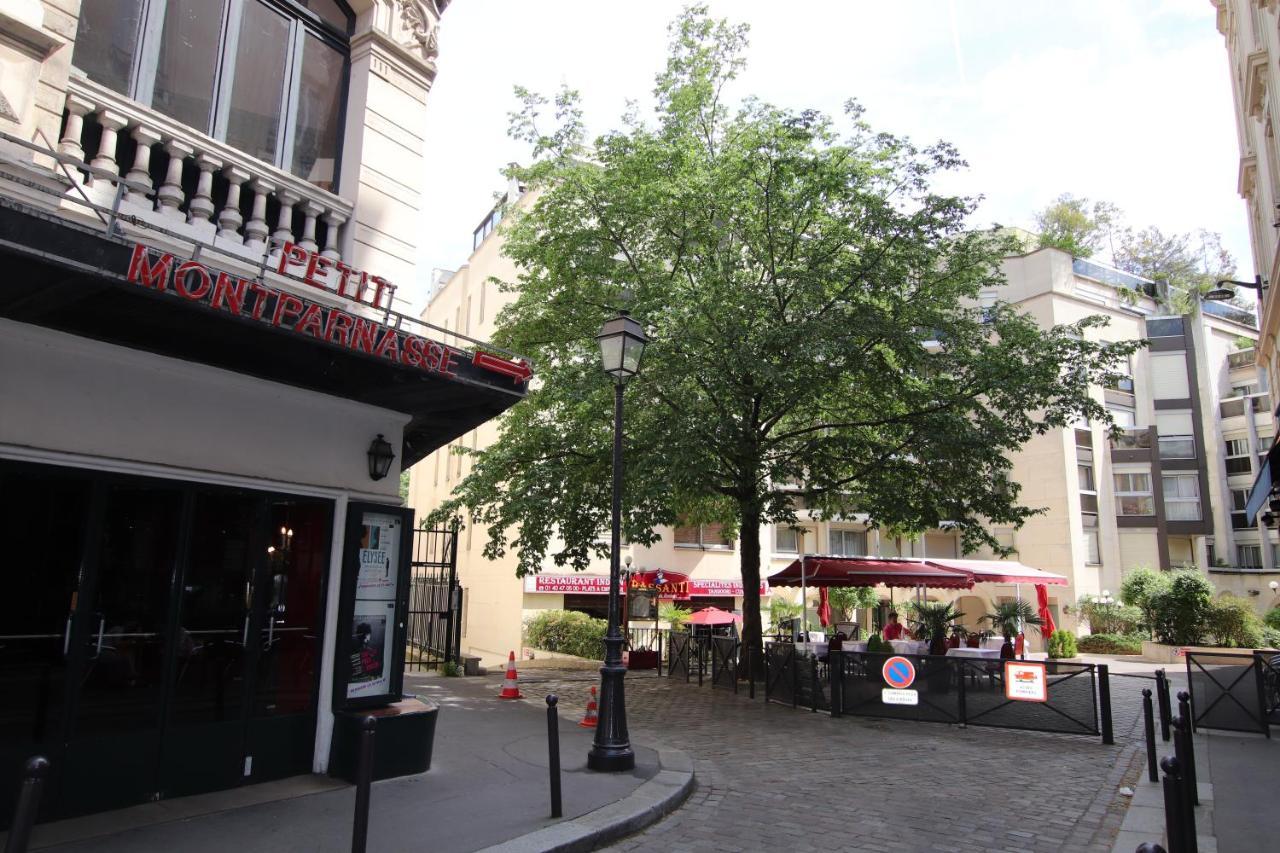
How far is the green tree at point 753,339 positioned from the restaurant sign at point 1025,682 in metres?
3.34

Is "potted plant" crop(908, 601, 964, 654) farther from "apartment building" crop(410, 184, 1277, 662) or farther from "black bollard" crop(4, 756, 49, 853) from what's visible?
"black bollard" crop(4, 756, 49, 853)

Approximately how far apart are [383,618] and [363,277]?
3.38 m

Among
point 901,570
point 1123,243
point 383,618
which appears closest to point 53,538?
point 383,618

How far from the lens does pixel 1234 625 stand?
1030 inches

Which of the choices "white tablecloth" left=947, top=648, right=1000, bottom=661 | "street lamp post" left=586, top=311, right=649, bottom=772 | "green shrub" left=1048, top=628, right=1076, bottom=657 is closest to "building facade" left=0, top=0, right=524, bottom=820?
"street lamp post" left=586, top=311, right=649, bottom=772

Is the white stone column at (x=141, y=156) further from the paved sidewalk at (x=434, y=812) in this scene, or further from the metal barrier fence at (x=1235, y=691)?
the metal barrier fence at (x=1235, y=691)

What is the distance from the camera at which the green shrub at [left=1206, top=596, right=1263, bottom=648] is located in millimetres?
25938

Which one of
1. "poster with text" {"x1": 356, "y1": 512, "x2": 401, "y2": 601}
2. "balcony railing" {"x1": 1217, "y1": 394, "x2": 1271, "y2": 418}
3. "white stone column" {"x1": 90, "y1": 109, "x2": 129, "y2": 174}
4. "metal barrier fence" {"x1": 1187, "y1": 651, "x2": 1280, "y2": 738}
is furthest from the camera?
"balcony railing" {"x1": 1217, "y1": 394, "x2": 1271, "y2": 418}

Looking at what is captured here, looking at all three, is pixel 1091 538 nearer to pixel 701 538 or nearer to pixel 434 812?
pixel 701 538

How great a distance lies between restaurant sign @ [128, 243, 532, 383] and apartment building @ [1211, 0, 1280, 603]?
40.3ft

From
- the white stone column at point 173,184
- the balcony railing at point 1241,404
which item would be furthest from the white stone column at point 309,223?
the balcony railing at point 1241,404

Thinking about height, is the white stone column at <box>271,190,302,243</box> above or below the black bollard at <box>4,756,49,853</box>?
above

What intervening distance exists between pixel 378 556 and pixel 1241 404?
154 ft

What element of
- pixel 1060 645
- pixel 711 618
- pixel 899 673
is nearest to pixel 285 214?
pixel 899 673
